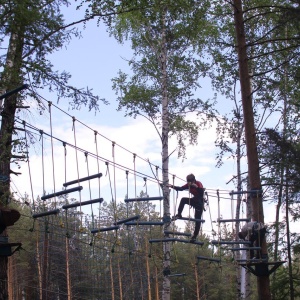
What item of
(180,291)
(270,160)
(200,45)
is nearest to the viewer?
(270,160)

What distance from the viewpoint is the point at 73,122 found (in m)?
8.66

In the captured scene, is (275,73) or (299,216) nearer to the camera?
(299,216)

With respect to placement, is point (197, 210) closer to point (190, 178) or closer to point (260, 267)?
point (190, 178)

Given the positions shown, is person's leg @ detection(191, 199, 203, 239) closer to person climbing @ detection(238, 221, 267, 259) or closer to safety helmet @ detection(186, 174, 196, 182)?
safety helmet @ detection(186, 174, 196, 182)

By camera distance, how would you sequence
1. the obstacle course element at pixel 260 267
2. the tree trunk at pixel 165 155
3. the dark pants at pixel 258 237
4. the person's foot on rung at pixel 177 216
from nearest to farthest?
the obstacle course element at pixel 260 267 < the dark pants at pixel 258 237 < the person's foot on rung at pixel 177 216 < the tree trunk at pixel 165 155

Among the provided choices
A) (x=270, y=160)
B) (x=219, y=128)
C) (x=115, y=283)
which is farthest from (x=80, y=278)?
(x=270, y=160)

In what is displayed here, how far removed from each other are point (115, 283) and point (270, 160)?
17748 millimetres

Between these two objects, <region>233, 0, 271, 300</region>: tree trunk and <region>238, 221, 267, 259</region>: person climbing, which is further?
A: <region>233, 0, 271, 300</region>: tree trunk

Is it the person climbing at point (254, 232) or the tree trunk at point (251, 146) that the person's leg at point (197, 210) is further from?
the tree trunk at point (251, 146)

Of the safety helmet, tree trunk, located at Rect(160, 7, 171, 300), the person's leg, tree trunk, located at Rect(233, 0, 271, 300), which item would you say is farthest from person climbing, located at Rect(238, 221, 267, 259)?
tree trunk, located at Rect(160, 7, 171, 300)

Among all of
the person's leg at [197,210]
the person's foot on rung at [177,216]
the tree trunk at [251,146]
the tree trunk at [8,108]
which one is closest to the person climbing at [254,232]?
the tree trunk at [251,146]

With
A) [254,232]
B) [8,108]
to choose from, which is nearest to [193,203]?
[254,232]

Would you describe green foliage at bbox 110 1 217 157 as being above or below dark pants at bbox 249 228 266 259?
above

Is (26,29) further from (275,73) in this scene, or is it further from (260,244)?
(275,73)
